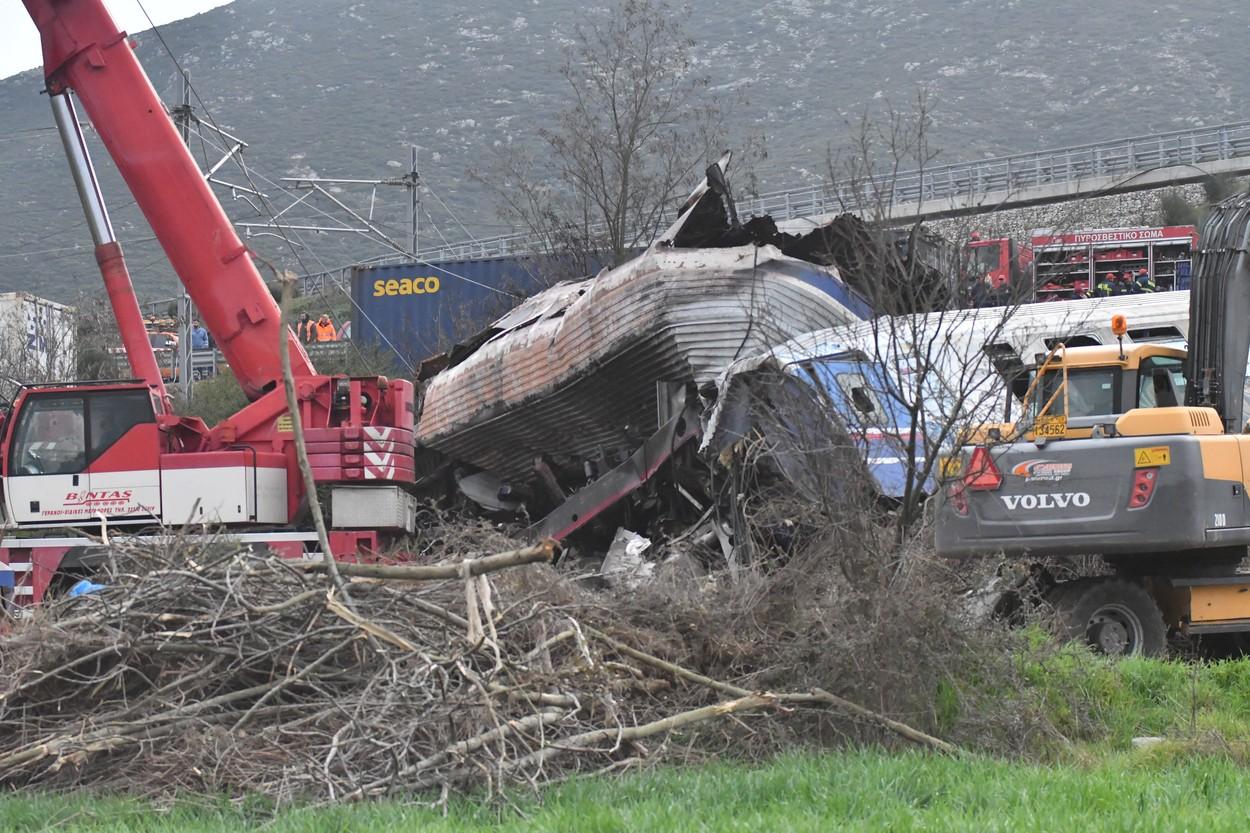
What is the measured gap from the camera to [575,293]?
18.4 metres

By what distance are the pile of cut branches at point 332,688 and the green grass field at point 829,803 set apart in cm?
25

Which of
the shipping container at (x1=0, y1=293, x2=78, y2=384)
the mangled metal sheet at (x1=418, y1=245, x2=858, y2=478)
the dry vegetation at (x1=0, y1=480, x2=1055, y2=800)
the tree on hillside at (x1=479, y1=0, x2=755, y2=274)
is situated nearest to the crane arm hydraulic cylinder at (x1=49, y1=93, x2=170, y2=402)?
the mangled metal sheet at (x1=418, y1=245, x2=858, y2=478)

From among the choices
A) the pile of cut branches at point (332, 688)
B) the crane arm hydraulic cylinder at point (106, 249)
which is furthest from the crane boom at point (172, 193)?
the pile of cut branches at point (332, 688)

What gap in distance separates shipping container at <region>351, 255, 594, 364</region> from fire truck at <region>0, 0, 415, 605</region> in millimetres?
15931

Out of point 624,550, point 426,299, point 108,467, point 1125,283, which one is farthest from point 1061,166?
point 108,467

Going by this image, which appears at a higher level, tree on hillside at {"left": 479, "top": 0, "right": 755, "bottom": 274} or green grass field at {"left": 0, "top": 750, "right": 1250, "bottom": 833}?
tree on hillside at {"left": 479, "top": 0, "right": 755, "bottom": 274}

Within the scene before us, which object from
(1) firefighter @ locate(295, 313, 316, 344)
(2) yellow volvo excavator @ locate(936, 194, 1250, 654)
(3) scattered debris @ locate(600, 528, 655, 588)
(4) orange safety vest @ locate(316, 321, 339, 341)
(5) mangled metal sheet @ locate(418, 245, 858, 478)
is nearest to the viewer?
(2) yellow volvo excavator @ locate(936, 194, 1250, 654)

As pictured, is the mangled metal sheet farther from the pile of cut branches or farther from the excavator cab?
the pile of cut branches

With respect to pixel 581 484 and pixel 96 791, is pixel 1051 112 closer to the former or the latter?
pixel 581 484

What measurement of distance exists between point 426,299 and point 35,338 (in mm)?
9510

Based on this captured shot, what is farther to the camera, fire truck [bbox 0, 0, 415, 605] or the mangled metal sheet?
the mangled metal sheet

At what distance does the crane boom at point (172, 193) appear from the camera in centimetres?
1488

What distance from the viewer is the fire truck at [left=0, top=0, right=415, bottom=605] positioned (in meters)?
13.9

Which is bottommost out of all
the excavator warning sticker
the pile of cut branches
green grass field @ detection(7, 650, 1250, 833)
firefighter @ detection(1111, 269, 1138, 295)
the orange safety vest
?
green grass field @ detection(7, 650, 1250, 833)
